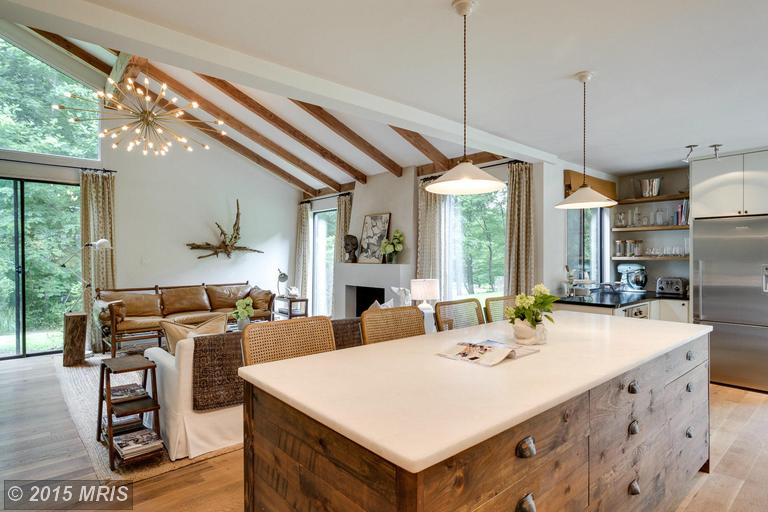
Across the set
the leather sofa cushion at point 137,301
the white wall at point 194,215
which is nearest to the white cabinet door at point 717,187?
the white wall at point 194,215

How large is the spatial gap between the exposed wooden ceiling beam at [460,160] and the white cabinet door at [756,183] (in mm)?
2459

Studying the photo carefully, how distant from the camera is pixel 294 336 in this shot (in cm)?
196

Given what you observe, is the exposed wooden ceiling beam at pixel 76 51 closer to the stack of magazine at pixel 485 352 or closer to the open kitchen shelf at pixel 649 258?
the stack of magazine at pixel 485 352

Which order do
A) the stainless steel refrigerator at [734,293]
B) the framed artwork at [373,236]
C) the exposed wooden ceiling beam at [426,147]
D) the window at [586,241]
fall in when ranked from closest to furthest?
the stainless steel refrigerator at [734,293] < the window at [586,241] < the exposed wooden ceiling beam at [426,147] < the framed artwork at [373,236]

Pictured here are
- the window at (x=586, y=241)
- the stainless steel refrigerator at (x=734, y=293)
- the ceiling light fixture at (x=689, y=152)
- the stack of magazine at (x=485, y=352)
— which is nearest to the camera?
the stack of magazine at (x=485, y=352)

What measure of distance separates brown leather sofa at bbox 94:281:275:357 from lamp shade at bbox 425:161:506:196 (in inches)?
184

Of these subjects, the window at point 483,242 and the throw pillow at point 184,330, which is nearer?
the throw pillow at point 184,330

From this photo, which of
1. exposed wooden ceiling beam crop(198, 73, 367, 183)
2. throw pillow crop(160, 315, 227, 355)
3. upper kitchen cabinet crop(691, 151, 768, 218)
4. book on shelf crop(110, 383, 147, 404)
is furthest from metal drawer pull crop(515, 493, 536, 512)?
exposed wooden ceiling beam crop(198, 73, 367, 183)

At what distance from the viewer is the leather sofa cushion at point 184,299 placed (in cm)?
636

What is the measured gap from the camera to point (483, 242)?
570 cm

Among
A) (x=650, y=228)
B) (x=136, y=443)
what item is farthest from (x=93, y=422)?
(x=650, y=228)

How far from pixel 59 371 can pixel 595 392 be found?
18.9 feet

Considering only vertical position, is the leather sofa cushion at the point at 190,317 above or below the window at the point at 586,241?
below

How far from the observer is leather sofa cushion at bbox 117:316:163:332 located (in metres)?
5.41
